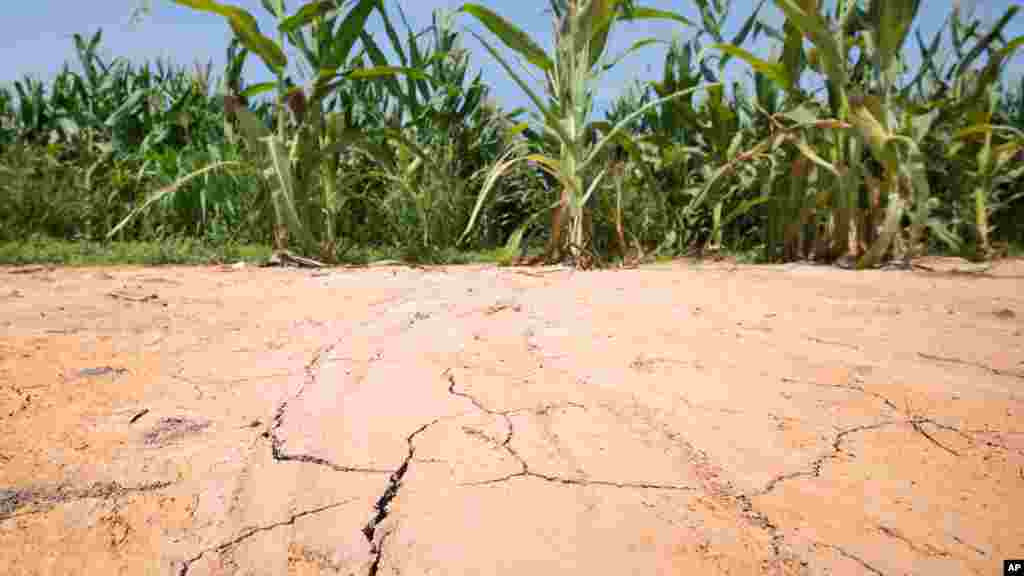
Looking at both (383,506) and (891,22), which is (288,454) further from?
(891,22)

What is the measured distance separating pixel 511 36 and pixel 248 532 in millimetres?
1893

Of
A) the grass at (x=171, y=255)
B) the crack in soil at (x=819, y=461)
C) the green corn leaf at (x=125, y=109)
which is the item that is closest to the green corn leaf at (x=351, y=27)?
the grass at (x=171, y=255)

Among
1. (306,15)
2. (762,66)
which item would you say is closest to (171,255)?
(306,15)

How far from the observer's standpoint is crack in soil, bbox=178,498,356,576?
593 millimetres

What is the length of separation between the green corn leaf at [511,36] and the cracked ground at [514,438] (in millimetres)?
1081

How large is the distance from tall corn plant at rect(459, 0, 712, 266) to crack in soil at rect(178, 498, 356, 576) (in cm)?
154

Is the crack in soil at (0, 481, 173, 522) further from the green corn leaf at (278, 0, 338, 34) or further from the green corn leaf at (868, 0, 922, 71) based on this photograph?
the green corn leaf at (868, 0, 922, 71)

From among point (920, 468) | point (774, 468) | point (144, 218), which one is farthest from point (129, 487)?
point (144, 218)

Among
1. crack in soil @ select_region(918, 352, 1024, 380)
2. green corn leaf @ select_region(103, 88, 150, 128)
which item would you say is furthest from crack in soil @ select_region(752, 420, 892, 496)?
green corn leaf @ select_region(103, 88, 150, 128)

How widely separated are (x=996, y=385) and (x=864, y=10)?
1893 mm

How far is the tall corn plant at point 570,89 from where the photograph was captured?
2154mm

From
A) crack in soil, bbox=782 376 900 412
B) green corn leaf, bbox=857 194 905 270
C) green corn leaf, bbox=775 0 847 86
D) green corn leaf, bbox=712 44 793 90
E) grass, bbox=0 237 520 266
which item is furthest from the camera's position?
grass, bbox=0 237 520 266

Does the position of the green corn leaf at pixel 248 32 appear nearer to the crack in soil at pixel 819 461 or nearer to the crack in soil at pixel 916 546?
the crack in soil at pixel 819 461

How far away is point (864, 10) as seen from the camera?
241cm
